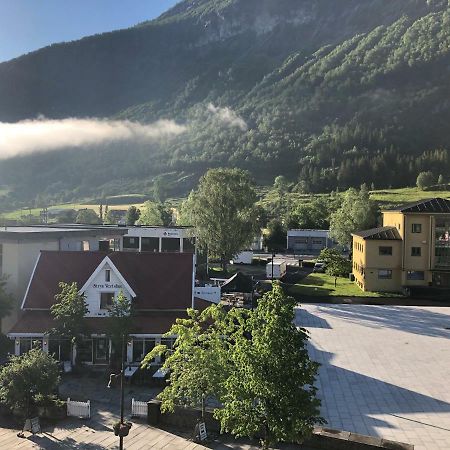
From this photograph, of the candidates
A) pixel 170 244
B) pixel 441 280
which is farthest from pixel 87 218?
pixel 441 280

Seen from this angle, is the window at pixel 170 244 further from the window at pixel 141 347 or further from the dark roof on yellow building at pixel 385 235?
the window at pixel 141 347

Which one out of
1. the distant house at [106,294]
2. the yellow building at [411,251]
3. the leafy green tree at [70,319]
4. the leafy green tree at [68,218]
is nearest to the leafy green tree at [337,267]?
the yellow building at [411,251]

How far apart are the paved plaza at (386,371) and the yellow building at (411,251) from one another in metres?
8.40

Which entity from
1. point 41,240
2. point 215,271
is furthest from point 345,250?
point 41,240

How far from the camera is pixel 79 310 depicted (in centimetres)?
2538

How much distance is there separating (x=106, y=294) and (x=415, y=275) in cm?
3383

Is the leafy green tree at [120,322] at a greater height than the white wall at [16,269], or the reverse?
the white wall at [16,269]

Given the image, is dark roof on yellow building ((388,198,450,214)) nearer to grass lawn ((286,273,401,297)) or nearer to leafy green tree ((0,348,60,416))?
grass lawn ((286,273,401,297))

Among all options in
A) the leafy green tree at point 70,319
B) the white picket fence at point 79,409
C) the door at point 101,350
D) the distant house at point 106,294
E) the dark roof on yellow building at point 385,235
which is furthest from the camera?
the dark roof on yellow building at point 385,235

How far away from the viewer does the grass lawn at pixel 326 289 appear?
160ft

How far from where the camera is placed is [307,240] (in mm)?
108250

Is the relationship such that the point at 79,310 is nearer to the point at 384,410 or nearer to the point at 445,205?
the point at 384,410

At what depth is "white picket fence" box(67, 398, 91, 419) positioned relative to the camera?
20.0 metres

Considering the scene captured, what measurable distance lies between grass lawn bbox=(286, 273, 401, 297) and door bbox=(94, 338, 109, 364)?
2581 centimetres
